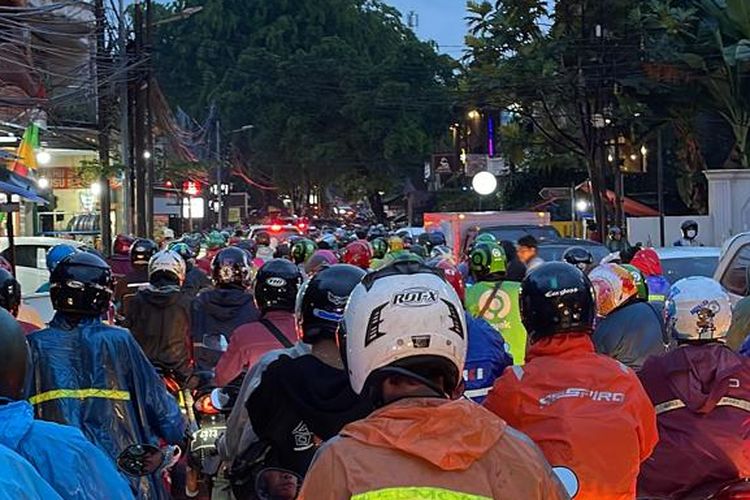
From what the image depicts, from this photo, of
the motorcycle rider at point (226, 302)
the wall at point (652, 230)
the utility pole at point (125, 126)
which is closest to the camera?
the motorcycle rider at point (226, 302)

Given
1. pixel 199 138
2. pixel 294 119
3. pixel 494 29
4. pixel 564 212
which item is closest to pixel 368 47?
pixel 294 119

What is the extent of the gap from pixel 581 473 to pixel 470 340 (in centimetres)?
219

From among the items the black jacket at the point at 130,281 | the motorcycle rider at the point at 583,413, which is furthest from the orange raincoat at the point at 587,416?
the black jacket at the point at 130,281

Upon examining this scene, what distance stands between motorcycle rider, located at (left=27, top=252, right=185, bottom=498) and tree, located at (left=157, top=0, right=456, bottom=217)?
46028mm

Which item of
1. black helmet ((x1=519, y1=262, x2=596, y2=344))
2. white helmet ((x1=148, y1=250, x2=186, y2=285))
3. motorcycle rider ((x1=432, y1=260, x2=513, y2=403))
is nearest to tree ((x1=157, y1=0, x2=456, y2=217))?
white helmet ((x1=148, y1=250, x2=186, y2=285))

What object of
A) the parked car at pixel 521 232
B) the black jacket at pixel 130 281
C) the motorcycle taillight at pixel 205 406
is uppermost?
the parked car at pixel 521 232

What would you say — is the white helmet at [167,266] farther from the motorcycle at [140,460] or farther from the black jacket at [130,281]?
the motorcycle at [140,460]

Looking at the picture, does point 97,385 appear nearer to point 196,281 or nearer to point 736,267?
point 196,281

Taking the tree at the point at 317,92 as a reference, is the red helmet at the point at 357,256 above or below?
below

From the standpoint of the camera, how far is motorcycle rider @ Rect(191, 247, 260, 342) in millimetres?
8297

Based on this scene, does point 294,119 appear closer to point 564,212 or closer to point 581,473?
point 564,212

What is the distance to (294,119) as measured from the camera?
5322 centimetres

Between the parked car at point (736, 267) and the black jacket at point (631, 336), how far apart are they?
4038mm

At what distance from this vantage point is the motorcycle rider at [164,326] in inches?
342
